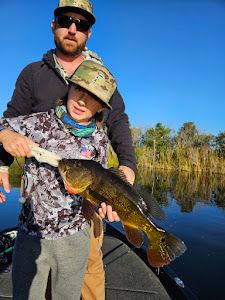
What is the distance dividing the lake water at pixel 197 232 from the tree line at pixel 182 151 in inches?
691

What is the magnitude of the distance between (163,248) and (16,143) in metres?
1.35

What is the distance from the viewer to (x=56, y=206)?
249 centimetres

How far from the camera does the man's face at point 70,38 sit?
3059 millimetres

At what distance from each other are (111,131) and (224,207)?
1332cm

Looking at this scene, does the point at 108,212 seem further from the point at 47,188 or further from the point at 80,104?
the point at 80,104

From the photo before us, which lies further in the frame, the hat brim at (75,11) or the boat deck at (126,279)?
the boat deck at (126,279)

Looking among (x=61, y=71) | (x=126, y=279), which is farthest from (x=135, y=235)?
(x=126, y=279)

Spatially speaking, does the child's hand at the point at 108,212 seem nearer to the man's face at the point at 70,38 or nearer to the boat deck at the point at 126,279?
the man's face at the point at 70,38

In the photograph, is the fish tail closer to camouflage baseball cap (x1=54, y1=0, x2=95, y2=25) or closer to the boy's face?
the boy's face

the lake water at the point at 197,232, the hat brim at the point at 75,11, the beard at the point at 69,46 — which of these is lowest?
the lake water at the point at 197,232

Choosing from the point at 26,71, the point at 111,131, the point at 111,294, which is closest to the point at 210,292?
the point at 111,294

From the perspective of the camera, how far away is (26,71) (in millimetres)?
3059

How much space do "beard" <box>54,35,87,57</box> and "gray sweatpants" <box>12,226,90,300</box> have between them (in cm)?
167

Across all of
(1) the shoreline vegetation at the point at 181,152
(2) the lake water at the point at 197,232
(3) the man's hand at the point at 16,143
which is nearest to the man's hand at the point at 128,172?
(3) the man's hand at the point at 16,143
